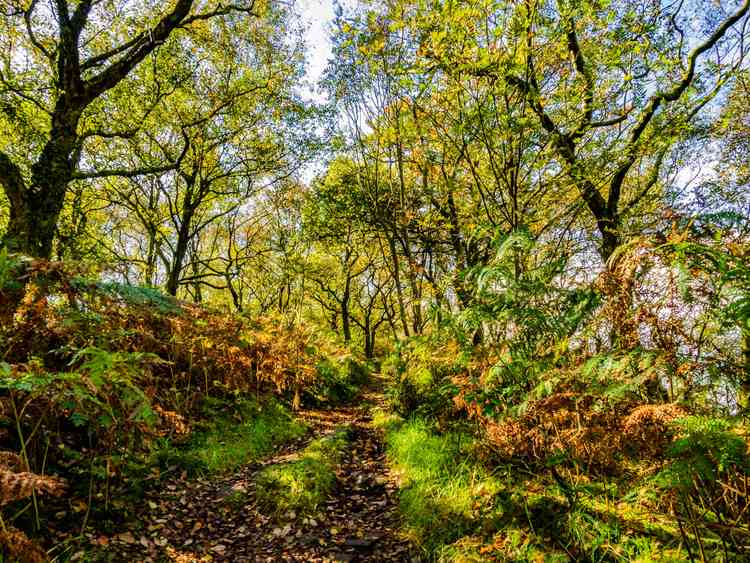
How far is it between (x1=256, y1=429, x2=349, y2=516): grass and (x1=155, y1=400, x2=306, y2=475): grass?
0.78m

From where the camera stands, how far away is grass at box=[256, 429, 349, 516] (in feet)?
15.0

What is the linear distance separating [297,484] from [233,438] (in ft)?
6.78

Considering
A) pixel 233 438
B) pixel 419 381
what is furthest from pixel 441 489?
pixel 233 438

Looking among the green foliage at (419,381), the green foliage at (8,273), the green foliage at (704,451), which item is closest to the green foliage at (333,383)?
the green foliage at (419,381)

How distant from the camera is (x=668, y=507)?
3.27 m

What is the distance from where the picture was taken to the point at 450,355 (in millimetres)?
5305

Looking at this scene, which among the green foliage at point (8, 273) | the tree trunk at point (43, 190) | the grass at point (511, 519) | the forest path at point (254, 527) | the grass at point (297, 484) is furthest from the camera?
the tree trunk at point (43, 190)

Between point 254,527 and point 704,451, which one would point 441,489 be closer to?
point 254,527

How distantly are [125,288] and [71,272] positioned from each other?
5.00 ft

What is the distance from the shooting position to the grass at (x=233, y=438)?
530 centimetres

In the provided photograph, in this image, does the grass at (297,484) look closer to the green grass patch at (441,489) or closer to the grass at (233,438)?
the grass at (233,438)

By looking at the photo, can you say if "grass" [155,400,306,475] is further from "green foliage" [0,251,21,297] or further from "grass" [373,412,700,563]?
"green foliage" [0,251,21,297]

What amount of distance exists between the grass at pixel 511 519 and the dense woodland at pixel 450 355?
1.1 inches

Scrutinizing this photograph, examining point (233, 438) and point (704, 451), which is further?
point (233, 438)
